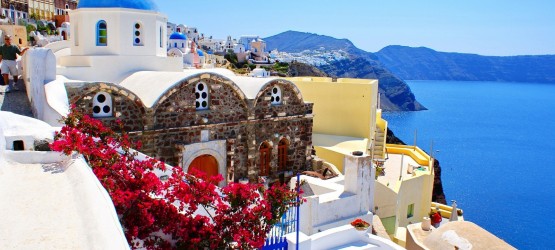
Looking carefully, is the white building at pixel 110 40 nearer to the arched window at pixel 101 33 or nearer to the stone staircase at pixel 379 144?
the arched window at pixel 101 33

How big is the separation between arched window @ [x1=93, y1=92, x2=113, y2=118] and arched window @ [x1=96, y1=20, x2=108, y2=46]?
382 cm

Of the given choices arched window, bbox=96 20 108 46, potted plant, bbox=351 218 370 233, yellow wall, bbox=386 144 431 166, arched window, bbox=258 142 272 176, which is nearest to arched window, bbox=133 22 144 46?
arched window, bbox=96 20 108 46

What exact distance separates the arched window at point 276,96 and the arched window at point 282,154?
1149mm

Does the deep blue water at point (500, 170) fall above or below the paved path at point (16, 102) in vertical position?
below

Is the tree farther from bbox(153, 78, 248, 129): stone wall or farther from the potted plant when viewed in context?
bbox(153, 78, 248, 129): stone wall

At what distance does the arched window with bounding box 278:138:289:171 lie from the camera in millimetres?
13244

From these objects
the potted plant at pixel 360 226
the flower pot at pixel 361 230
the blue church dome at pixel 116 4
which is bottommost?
the flower pot at pixel 361 230

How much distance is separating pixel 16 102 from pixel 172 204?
19.6ft

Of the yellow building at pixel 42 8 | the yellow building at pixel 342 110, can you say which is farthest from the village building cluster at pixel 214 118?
the yellow building at pixel 42 8

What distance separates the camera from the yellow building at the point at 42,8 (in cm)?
5588

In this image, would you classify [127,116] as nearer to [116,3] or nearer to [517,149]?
[116,3]

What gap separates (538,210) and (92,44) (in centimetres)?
3882

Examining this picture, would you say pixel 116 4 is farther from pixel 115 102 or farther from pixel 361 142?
pixel 361 142

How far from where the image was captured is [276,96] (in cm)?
1283
